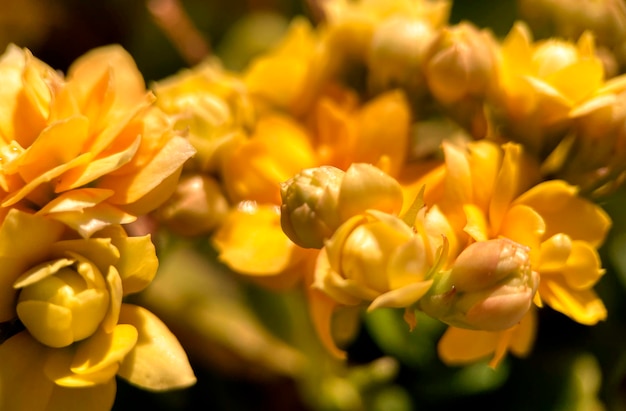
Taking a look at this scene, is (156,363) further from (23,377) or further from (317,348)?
(317,348)

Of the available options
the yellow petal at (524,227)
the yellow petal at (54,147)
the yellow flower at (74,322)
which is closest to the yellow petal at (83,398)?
the yellow flower at (74,322)

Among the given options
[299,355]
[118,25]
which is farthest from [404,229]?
[118,25]

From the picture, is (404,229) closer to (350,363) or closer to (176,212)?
(176,212)

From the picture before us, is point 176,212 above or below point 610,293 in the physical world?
above

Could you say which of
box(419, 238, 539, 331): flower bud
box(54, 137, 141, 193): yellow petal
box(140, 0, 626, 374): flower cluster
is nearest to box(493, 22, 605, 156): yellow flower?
box(140, 0, 626, 374): flower cluster

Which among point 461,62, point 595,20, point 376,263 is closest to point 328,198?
point 376,263

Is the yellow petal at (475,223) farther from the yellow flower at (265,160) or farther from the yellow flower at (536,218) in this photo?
the yellow flower at (265,160)
